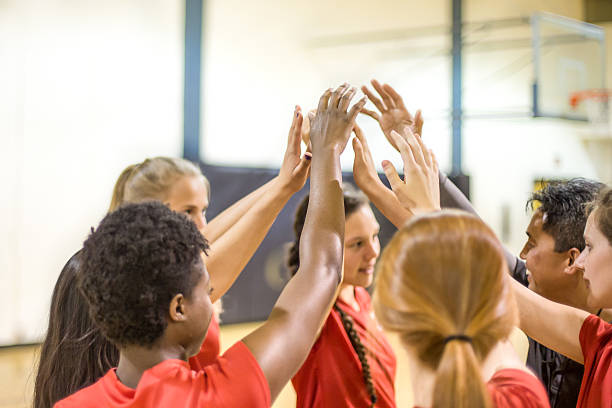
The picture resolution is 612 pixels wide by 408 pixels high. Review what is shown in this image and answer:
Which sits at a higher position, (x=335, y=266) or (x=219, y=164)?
(x=219, y=164)

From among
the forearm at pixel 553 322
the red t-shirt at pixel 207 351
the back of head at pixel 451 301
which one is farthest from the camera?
the red t-shirt at pixel 207 351

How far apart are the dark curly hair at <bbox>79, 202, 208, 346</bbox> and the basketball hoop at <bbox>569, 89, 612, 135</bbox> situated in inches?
238

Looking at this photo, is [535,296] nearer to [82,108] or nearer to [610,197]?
[610,197]

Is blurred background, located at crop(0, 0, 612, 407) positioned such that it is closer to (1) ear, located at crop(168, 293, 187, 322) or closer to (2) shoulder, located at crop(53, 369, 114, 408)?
(1) ear, located at crop(168, 293, 187, 322)

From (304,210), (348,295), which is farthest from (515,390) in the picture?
(304,210)

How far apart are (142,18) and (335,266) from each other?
3734 mm

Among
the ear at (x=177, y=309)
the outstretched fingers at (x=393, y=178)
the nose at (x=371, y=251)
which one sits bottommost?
the nose at (x=371, y=251)

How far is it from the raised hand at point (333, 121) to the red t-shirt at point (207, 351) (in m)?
0.54

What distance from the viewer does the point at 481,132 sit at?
22.9 ft

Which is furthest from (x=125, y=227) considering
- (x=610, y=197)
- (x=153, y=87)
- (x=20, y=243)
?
(x=153, y=87)

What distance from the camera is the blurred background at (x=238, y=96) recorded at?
12.4ft

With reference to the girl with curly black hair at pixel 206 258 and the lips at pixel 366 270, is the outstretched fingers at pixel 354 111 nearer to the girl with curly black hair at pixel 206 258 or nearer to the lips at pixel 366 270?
the girl with curly black hair at pixel 206 258

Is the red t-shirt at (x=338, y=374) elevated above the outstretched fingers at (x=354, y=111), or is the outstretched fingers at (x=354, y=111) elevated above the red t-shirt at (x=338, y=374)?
the outstretched fingers at (x=354, y=111)

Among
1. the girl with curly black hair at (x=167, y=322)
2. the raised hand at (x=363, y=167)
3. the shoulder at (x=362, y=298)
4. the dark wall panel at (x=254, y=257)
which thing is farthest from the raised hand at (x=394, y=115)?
the dark wall panel at (x=254, y=257)
